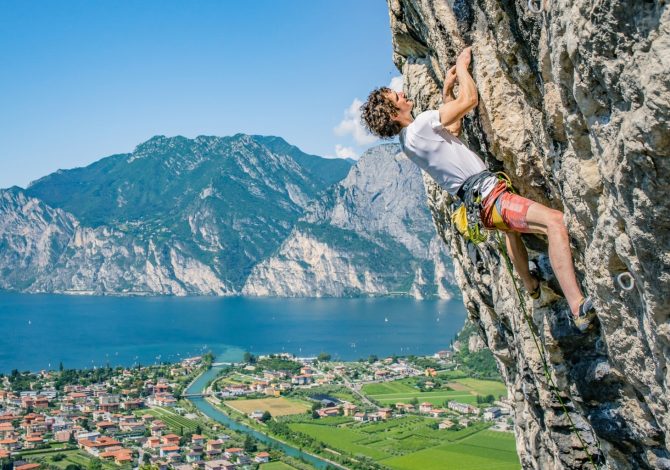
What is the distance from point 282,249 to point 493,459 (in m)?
154

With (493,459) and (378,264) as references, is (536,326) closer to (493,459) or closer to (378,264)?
(493,459)

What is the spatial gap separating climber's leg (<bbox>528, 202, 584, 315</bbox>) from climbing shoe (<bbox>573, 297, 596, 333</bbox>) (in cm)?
3

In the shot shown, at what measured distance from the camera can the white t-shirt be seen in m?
3.94

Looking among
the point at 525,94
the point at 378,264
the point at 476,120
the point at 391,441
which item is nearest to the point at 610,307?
the point at 525,94

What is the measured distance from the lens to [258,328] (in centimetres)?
10538

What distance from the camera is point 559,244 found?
11.4 feet

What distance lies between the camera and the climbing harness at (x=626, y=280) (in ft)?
9.36

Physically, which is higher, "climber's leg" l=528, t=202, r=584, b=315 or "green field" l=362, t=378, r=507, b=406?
"climber's leg" l=528, t=202, r=584, b=315

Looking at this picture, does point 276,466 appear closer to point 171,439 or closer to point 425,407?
point 171,439

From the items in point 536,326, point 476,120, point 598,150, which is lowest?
point 536,326

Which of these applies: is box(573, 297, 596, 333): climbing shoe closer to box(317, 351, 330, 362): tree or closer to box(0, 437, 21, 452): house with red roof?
box(0, 437, 21, 452): house with red roof

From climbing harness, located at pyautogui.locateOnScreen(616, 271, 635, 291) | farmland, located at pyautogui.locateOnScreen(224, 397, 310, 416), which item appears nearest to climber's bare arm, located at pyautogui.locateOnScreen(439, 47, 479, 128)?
climbing harness, located at pyautogui.locateOnScreen(616, 271, 635, 291)

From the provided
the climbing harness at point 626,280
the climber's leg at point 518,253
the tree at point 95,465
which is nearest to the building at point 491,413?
the tree at point 95,465

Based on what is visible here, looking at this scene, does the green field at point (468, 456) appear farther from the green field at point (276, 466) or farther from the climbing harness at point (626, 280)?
the climbing harness at point (626, 280)
